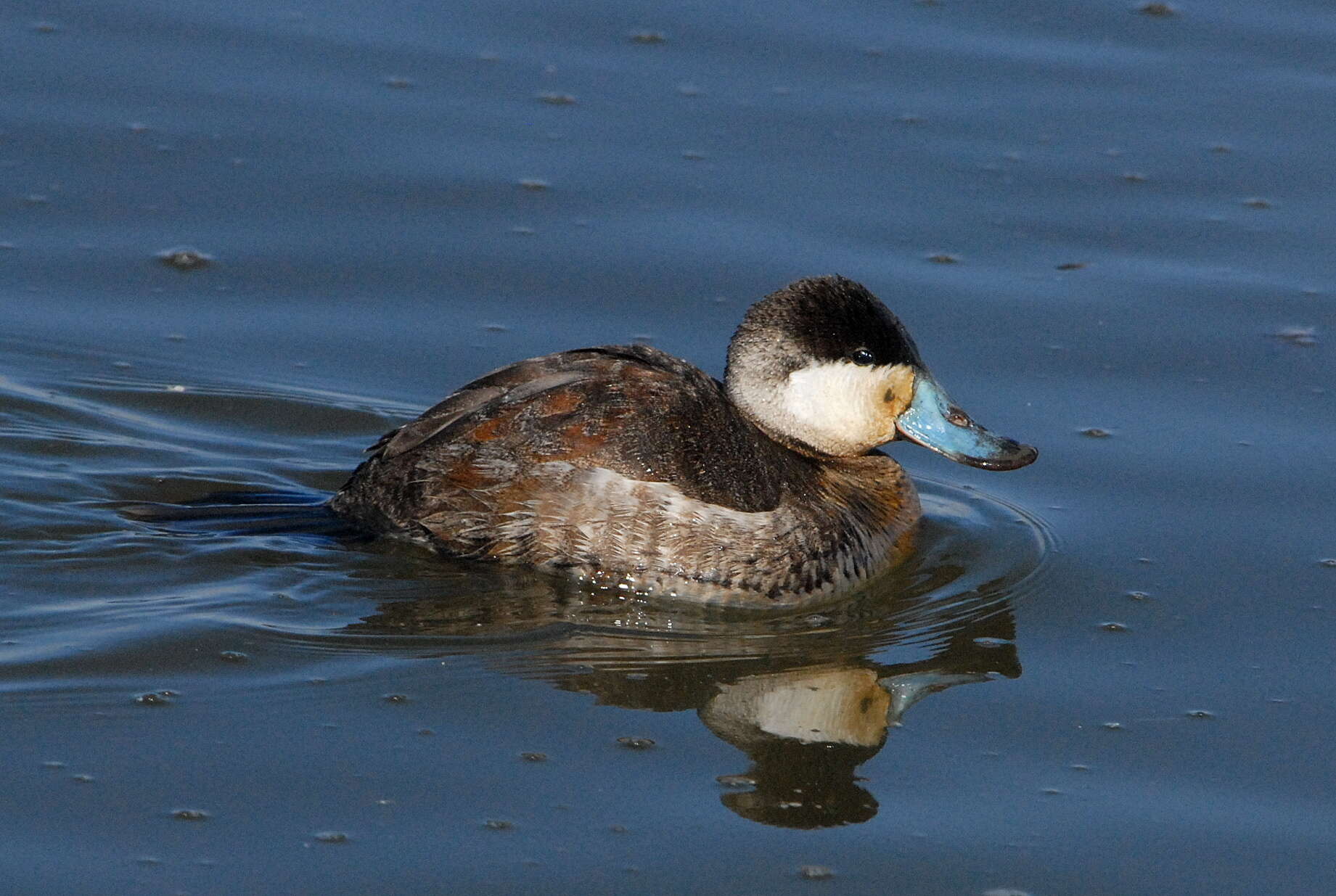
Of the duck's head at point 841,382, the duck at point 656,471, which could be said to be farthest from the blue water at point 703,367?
the duck's head at point 841,382

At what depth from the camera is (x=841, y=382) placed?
20.2ft

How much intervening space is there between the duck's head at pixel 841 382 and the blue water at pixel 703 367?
359mm

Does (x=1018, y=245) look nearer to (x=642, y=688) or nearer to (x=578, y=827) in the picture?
Result: (x=642, y=688)

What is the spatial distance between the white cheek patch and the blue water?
0.46m

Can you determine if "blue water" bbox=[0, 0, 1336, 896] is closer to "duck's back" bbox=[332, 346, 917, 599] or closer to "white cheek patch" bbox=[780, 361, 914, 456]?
"duck's back" bbox=[332, 346, 917, 599]

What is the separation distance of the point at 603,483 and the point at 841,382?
2.96 ft

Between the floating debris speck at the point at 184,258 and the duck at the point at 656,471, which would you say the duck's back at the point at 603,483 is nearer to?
the duck at the point at 656,471

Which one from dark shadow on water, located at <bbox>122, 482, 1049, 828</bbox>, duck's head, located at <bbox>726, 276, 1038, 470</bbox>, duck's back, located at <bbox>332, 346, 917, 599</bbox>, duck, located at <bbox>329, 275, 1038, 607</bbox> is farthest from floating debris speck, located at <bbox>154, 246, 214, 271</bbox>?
duck's head, located at <bbox>726, 276, 1038, 470</bbox>

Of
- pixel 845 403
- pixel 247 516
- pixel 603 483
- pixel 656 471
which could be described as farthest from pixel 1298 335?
pixel 247 516

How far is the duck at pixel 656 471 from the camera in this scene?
5.71m

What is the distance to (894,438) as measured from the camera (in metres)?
6.42

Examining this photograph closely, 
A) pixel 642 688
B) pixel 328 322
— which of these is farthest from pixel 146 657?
pixel 328 322

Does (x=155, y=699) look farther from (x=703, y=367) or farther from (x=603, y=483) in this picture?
(x=703, y=367)

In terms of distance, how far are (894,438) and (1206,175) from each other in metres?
2.74
